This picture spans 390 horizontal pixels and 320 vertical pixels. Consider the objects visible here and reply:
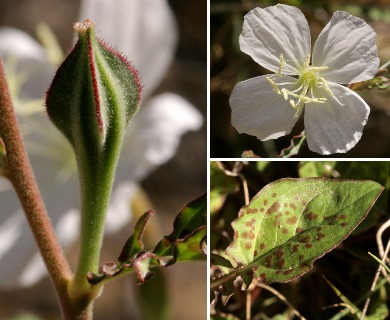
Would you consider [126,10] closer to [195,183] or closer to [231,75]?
[231,75]

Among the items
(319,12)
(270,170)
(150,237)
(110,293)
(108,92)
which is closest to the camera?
(108,92)

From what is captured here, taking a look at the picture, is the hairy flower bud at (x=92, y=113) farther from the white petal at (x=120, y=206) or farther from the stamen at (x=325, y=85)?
the white petal at (x=120, y=206)

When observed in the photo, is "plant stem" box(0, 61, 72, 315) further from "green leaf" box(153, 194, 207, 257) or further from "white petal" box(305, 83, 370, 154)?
"white petal" box(305, 83, 370, 154)

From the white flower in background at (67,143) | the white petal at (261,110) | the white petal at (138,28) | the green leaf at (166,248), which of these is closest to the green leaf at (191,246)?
the green leaf at (166,248)

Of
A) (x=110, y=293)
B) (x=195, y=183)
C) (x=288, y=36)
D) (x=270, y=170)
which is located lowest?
(x=110, y=293)

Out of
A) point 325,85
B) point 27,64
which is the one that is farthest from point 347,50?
point 27,64

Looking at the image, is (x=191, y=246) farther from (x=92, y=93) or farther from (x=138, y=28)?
(x=138, y=28)

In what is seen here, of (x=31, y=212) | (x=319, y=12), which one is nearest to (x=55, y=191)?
(x=31, y=212)
